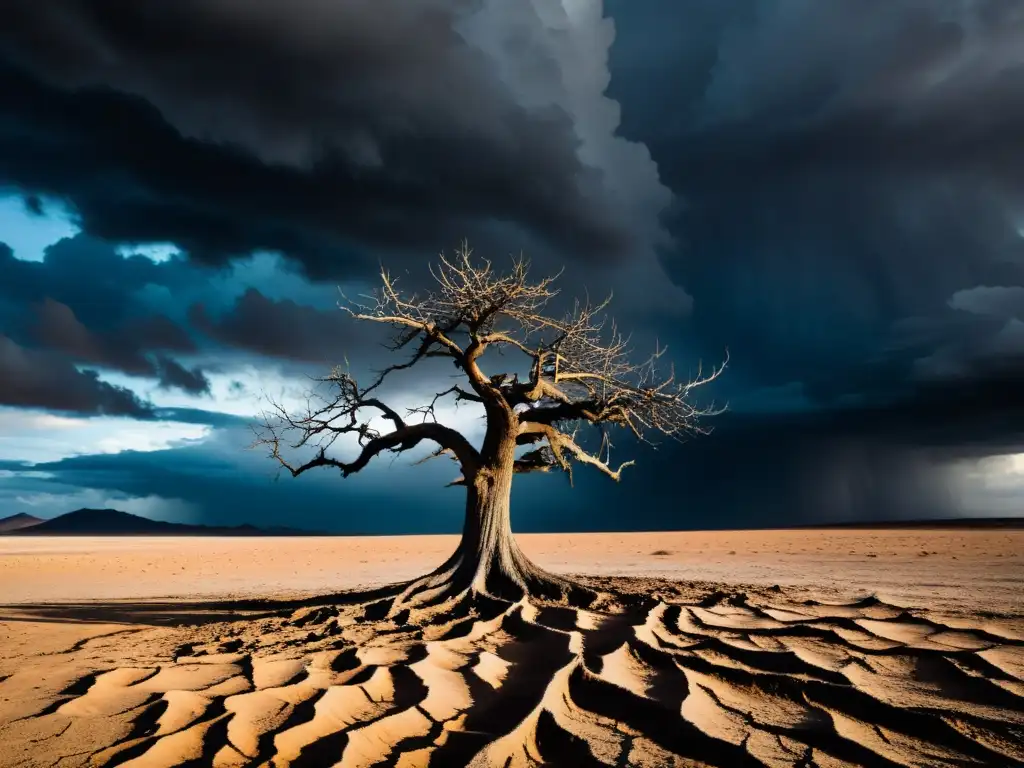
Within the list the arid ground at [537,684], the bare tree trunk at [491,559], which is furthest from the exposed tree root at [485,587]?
the arid ground at [537,684]

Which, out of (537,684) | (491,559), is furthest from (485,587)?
(537,684)

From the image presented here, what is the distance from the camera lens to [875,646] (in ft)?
23.0

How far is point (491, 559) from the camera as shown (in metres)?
11.4

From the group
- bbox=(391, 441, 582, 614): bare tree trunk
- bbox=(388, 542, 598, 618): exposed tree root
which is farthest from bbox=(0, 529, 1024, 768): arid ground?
bbox=(391, 441, 582, 614): bare tree trunk

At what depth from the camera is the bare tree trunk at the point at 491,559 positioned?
35.5 feet

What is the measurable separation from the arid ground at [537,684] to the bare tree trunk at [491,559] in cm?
85

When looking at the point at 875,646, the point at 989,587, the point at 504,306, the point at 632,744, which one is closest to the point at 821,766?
the point at 632,744

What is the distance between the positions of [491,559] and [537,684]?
5.45m

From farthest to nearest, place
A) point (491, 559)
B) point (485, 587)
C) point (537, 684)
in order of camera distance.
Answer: point (491, 559)
point (485, 587)
point (537, 684)

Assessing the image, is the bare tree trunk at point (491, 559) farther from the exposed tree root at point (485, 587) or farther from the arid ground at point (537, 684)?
the arid ground at point (537, 684)

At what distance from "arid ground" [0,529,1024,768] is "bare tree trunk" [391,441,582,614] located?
853 mm

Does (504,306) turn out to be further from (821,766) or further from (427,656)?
(821,766)

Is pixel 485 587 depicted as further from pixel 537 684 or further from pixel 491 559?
pixel 537 684

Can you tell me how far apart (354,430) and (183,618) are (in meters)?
4.02
